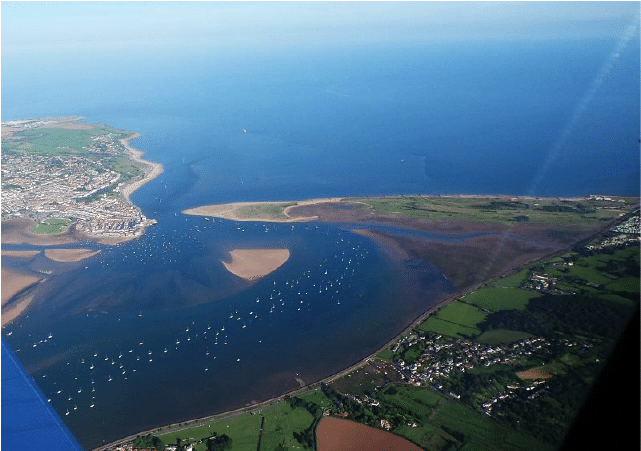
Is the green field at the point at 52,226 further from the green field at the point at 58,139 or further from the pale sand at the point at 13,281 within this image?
the green field at the point at 58,139

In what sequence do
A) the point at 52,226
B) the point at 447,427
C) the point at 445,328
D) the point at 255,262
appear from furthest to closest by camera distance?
the point at 52,226 < the point at 255,262 < the point at 445,328 < the point at 447,427

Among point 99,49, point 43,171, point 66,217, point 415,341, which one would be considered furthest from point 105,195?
point 99,49

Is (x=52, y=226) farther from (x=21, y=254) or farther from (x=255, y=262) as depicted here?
(x=255, y=262)

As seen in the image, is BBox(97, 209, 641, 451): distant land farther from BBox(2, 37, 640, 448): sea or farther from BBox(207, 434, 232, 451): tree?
BBox(2, 37, 640, 448): sea

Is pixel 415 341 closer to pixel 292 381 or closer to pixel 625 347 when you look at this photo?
pixel 292 381

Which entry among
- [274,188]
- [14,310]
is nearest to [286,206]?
[274,188]

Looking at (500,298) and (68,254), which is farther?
(68,254)

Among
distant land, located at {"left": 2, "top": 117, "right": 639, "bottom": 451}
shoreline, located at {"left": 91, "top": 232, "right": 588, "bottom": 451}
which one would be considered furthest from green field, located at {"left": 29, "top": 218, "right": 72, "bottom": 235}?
shoreline, located at {"left": 91, "top": 232, "right": 588, "bottom": 451}
